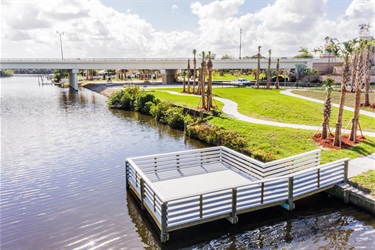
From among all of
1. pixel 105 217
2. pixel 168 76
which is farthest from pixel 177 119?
pixel 168 76

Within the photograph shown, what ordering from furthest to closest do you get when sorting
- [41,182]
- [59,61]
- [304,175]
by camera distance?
[59,61] → [41,182] → [304,175]

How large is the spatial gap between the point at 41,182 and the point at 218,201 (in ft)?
37.7

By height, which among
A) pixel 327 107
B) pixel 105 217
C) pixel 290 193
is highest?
pixel 327 107

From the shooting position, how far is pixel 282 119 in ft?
100

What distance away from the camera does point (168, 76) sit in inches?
3388

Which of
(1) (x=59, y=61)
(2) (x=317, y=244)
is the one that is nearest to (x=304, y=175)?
(2) (x=317, y=244)

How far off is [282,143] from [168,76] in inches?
2596

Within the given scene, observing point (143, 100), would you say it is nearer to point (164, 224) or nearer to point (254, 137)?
point (254, 137)

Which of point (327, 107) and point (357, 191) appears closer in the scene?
point (357, 191)

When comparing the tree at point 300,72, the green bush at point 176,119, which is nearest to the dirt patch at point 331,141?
the green bush at point 176,119

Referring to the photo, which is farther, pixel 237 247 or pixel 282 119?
pixel 282 119

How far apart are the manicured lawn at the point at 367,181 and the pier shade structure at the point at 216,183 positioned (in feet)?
2.15

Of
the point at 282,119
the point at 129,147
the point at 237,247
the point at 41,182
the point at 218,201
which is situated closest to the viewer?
the point at 237,247

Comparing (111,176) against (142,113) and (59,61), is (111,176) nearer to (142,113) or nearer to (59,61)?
(142,113)
